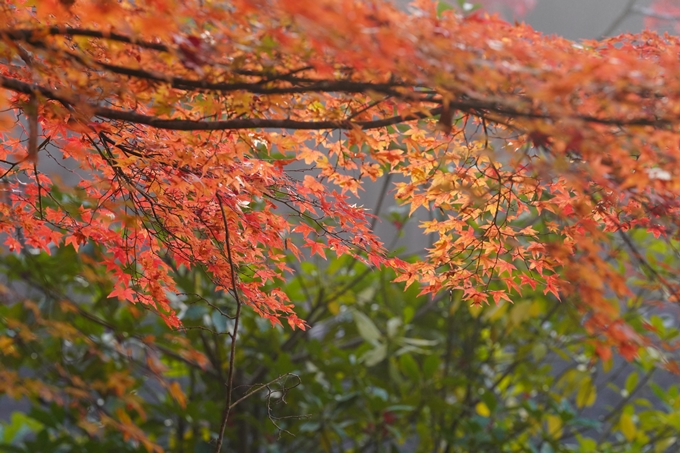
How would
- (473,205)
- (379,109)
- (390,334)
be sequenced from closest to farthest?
(379,109) → (473,205) → (390,334)

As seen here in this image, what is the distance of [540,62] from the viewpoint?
28.5 inches

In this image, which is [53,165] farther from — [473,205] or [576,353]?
[473,205]

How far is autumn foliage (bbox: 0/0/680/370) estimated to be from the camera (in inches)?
27.8

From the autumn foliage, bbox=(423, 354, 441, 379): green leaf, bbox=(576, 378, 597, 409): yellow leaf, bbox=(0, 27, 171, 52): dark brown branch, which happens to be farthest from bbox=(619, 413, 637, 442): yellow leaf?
bbox=(0, 27, 171, 52): dark brown branch

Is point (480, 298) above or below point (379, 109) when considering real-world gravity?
below

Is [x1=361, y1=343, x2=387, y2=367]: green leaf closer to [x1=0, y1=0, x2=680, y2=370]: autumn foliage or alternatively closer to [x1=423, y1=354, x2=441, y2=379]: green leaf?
[x1=423, y1=354, x2=441, y2=379]: green leaf

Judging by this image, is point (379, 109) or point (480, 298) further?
point (480, 298)

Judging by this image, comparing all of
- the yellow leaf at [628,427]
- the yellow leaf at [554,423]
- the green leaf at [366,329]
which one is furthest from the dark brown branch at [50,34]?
the yellow leaf at [628,427]

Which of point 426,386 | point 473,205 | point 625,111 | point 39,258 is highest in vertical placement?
point 39,258

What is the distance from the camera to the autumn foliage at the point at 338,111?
2.31 feet

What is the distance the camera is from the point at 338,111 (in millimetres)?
918

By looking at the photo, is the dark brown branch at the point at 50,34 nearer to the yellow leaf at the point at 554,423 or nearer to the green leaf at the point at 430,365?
the green leaf at the point at 430,365

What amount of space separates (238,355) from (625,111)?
6.23ft

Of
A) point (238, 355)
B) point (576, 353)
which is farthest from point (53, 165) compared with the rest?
point (576, 353)
